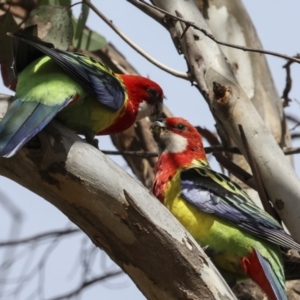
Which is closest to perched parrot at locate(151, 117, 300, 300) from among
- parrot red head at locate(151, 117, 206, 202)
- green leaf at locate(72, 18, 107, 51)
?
parrot red head at locate(151, 117, 206, 202)

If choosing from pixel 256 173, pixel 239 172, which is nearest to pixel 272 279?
pixel 256 173

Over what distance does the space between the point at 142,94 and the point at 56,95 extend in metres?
1.11

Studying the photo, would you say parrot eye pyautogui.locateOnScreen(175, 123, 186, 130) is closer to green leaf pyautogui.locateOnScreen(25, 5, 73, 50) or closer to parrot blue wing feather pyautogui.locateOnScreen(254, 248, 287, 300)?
green leaf pyautogui.locateOnScreen(25, 5, 73, 50)

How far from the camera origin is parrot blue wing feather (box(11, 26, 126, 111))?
126 inches

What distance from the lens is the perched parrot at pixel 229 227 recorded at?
3.63 meters

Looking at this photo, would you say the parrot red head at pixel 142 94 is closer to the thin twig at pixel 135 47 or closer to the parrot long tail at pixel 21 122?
the thin twig at pixel 135 47

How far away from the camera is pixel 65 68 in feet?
10.7

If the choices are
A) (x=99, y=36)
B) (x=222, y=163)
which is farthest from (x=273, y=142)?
(x=99, y=36)

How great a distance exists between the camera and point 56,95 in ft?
10.4

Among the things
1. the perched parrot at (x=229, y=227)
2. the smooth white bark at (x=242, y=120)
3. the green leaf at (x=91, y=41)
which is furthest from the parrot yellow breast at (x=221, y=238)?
the green leaf at (x=91, y=41)

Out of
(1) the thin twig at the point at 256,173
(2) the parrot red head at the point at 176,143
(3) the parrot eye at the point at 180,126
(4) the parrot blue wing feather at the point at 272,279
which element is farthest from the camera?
(3) the parrot eye at the point at 180,126

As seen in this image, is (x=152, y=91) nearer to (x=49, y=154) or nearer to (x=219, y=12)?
(x=219, y=12)

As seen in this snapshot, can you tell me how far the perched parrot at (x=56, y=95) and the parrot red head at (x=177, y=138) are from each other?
60 centimetres

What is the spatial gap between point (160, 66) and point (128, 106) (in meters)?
0.44
